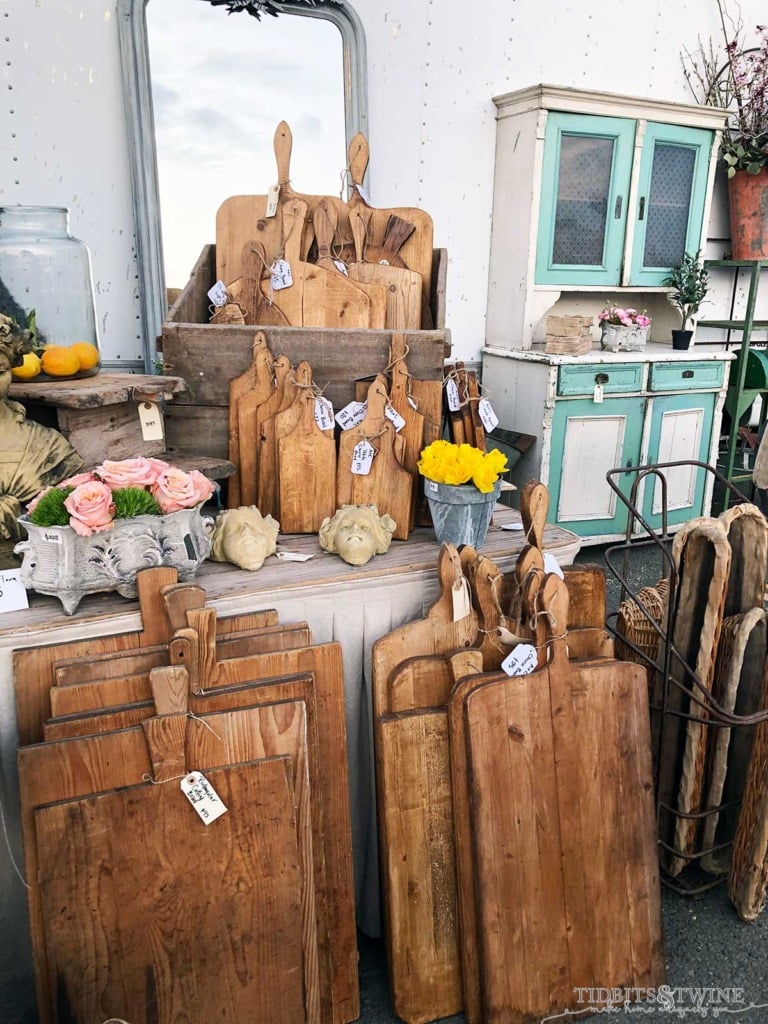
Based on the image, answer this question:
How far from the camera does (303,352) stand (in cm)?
183

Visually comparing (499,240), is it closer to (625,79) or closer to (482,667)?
(625,79)

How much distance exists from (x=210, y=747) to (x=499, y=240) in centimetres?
328

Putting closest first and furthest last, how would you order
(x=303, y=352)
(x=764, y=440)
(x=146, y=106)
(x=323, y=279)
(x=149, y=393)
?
(x=149, y=393)
(x=303, y=352)
(x=323, y=279)
(x=764, y=440)
(x=146, y=106)

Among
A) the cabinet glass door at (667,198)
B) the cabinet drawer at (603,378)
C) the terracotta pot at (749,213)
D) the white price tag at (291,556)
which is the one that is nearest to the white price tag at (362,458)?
the white price tag at (291,556)

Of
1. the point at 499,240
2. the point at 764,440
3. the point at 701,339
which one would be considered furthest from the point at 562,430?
the point at 701,339

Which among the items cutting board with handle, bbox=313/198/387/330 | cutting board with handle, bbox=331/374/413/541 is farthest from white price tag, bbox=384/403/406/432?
cutting board with handle, bbox=313/198/387/330

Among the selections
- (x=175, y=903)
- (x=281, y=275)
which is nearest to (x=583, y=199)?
(x=281, y=275)

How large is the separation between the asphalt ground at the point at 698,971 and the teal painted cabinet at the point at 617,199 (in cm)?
292

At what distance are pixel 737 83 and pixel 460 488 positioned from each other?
12.8ft

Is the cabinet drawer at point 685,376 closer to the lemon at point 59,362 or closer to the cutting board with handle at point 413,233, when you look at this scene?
the cutting board with handle at point 413,233

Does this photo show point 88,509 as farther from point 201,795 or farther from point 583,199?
point 583,199

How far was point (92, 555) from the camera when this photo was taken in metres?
1.40

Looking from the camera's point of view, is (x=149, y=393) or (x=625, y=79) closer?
(x=149, y=393)

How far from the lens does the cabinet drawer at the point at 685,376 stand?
3.89 metres
